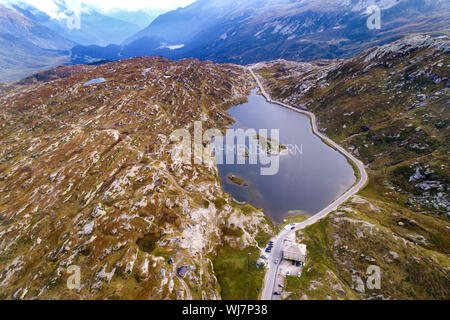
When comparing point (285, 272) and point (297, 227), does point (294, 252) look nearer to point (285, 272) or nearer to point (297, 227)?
point (285, 272)

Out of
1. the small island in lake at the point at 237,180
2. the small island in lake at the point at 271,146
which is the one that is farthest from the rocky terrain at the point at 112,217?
the small island in lake at the point at 271,146

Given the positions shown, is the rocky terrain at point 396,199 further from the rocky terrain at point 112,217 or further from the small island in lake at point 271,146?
the small island in lake at point 271,146

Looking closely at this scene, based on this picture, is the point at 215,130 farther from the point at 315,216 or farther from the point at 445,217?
the point at 445,217

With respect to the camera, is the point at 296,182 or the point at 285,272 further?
the point at 296,182

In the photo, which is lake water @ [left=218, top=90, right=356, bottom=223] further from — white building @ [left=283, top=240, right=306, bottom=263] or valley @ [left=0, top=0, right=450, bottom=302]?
white building @ [left=283, top=240, right=306, bottom=263]

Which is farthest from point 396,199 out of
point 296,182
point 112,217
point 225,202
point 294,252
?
point 112,217

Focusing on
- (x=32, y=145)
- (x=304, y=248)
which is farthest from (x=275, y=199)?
(x=32, y=145)
